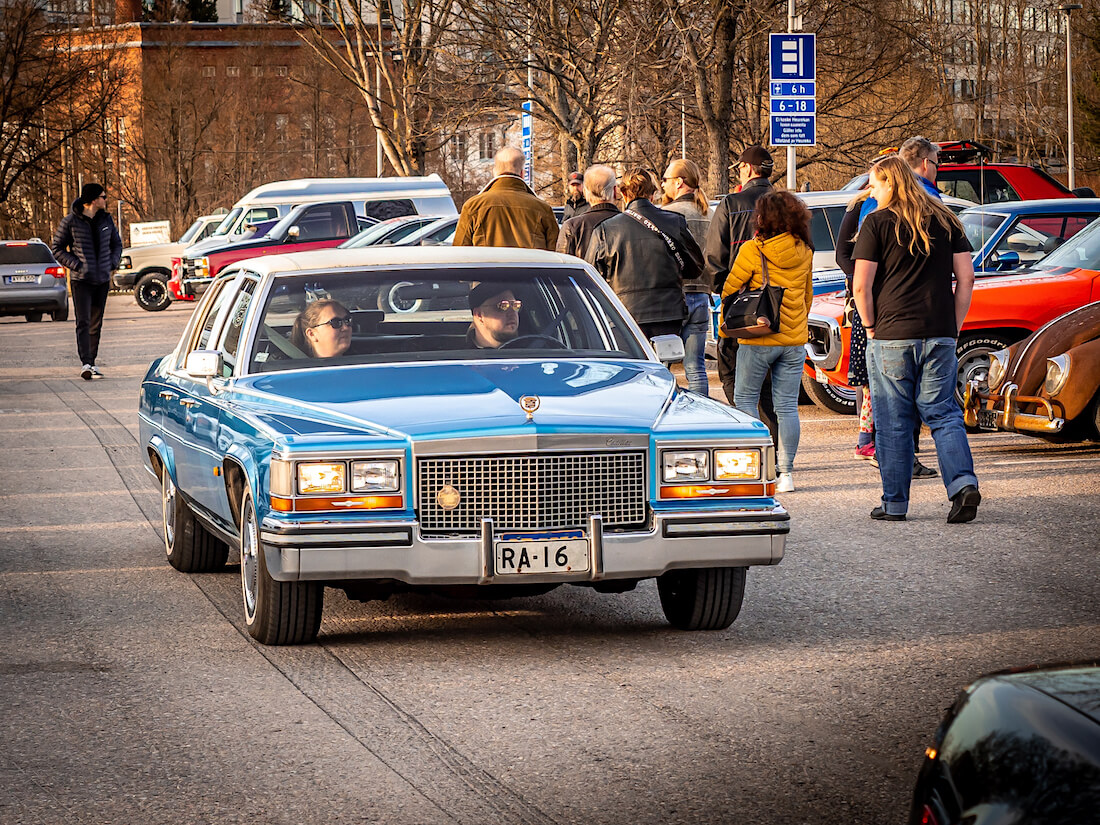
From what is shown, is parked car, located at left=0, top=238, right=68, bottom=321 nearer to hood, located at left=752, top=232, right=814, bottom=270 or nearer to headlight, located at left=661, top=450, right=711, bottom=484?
hood, located at left=752, top=232, right=814, bottom=270

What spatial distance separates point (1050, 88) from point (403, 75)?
3115 cm

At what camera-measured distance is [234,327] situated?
766 cm

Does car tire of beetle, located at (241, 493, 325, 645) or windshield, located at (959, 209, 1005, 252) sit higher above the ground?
windshield, located at (959, 209, 1005, 252)

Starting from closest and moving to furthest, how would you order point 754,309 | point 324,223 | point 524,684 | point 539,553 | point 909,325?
1. point 524,684
2. point 539,553
3. point 909,325
4. point 754,309
5. point 324,223

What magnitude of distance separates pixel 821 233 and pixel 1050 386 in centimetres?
731

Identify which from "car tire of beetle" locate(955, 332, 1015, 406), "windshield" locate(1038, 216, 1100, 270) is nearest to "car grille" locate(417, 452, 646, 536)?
"car tire of beetle" locate(955, 332, 1015, 406)

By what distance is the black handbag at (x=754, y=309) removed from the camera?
1010 cm

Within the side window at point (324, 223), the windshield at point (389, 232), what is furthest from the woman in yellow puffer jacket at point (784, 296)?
the side window at point (324, 223)

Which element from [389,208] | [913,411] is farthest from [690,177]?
[389,208]

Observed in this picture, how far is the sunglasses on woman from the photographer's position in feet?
23.9

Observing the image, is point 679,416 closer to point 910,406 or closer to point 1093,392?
point 910,406

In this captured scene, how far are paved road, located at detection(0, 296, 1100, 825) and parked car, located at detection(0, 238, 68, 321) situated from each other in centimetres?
2415

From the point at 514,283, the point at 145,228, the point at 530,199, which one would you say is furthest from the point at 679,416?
the point at 145,228

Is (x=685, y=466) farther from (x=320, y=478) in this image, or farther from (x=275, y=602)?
(x=275, y=602)
